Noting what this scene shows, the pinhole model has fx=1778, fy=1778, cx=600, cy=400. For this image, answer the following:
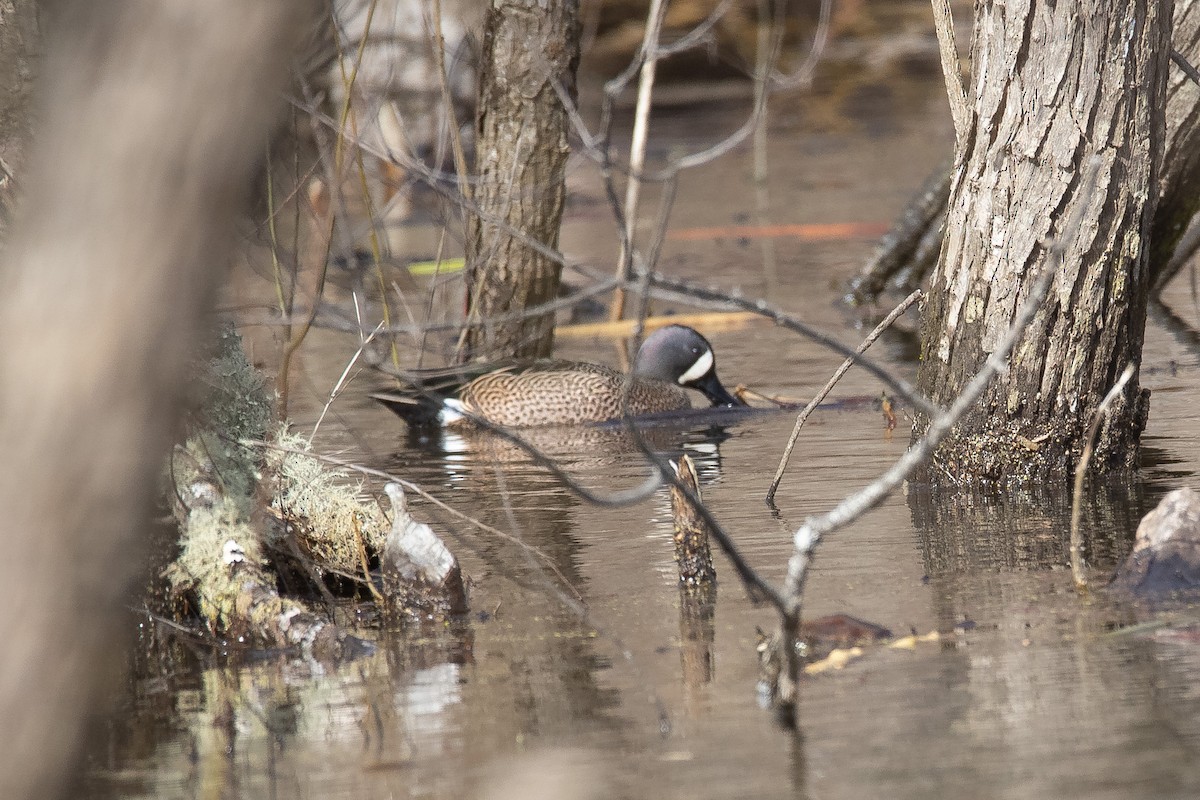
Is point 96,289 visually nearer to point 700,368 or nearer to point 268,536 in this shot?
point 268,536

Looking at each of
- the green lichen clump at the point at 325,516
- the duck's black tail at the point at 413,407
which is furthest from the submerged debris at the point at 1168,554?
the duck's black tail at the point at 413,407

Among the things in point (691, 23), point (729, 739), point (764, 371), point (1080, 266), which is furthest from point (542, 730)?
point (691, 23)

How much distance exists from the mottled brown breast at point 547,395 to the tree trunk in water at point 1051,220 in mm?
3209

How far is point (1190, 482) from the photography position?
616cm

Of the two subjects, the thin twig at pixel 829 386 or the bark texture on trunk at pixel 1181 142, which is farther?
the bark texture on trunk at pixel 1181 142

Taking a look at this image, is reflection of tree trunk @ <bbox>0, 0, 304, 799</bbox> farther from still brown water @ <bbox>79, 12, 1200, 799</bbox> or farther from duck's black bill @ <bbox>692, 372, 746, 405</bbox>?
duck's black bill @ <bbox>692, 372, 746, 405</bbox>

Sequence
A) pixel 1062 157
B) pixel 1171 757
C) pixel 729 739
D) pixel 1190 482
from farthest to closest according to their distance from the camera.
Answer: pixel 1190 482 → pixel 1062 157 → pixel 729 739 → pixel 1171 757

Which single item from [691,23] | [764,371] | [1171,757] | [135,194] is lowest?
[1171,757]

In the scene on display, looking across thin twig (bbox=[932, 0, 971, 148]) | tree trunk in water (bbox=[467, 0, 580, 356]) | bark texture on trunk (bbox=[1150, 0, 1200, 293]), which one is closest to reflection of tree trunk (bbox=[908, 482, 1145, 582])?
thin twig (bbox=[932, 0, 971, 148])

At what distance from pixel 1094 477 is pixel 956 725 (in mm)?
2711

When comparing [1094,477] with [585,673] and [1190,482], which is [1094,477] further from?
[585,673]

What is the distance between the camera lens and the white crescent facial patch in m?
9.58

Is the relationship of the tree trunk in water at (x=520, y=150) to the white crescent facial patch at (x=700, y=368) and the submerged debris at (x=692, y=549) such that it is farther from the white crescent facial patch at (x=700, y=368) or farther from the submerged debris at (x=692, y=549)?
the submerged debris at (x=692, y=549)

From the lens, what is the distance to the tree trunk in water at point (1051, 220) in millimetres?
5641
